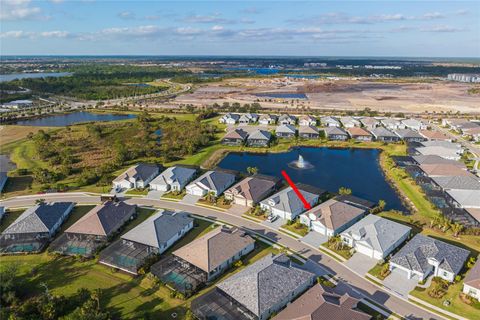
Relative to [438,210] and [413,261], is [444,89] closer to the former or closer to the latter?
[438,210]

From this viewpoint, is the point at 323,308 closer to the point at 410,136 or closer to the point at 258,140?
the point at 258,140

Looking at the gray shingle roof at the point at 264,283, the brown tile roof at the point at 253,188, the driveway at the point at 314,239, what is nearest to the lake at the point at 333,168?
the brown tile roof at the point at 253,188

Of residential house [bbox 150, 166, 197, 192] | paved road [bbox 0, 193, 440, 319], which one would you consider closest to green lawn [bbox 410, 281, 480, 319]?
paved road [bbox 0, 193, 440, 319]

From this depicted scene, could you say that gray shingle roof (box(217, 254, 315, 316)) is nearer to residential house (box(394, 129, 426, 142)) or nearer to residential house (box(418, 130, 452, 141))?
residential house (box(394, 129, 426, 142))

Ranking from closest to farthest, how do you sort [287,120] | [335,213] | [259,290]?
[259,290] < [335,213] < [287,120]

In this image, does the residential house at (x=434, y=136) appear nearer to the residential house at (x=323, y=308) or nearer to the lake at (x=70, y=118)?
the residential house at (x=323, y=308)

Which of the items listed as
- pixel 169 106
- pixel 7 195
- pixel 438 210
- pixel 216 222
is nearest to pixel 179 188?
pixel 216 222

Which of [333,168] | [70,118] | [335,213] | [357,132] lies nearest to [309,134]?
[357,132]
